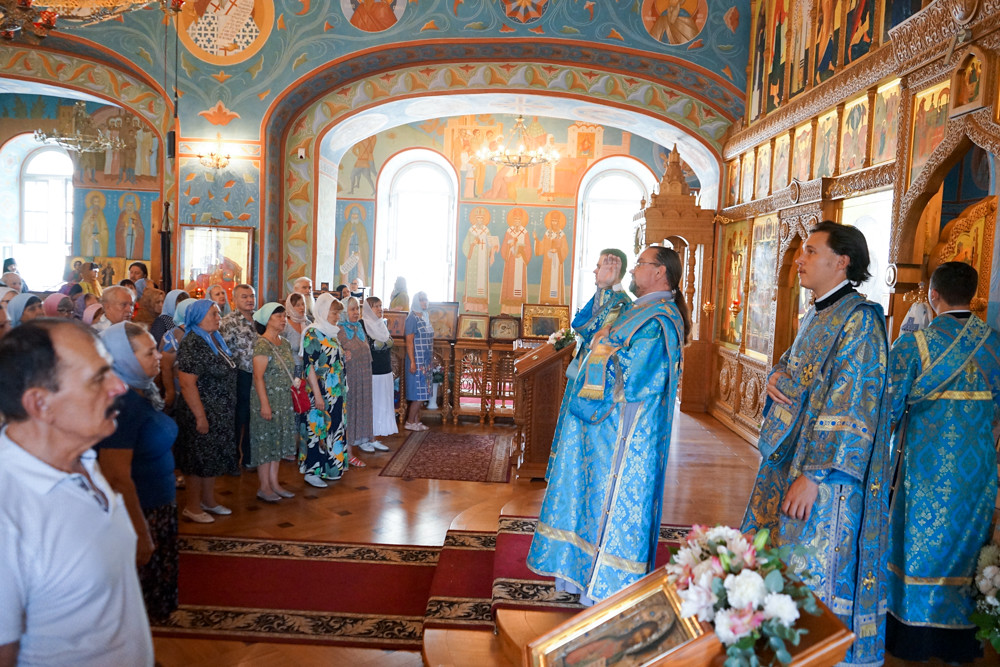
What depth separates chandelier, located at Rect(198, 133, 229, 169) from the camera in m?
10.4

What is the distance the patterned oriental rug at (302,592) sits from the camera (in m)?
3.83

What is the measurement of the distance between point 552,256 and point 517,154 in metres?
2.93

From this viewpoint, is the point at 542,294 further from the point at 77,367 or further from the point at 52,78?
the point at 77,367

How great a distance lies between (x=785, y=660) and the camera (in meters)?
1.36

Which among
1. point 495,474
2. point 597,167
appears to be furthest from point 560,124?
A: point 495,474

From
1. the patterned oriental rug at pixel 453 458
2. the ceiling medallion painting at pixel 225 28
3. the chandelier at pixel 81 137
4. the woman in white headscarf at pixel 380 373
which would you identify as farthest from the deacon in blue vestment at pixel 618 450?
the chandelier at pixel 81 137

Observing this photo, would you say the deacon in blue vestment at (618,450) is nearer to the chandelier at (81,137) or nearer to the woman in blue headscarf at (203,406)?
the woman in blue headscarf at (203,406)

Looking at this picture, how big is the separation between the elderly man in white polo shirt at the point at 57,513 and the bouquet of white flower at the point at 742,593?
3.96 feet

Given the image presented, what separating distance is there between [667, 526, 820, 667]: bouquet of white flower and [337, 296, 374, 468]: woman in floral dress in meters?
5.95

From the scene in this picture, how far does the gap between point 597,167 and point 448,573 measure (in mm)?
13566

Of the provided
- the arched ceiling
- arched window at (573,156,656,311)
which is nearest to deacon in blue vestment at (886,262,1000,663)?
the arched ceiling

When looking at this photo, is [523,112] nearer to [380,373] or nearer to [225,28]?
[225,28]

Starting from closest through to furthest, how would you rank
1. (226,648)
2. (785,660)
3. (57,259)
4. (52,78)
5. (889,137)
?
(785,660) < (226,648) < (889,137) < (52,78) < (57,259)

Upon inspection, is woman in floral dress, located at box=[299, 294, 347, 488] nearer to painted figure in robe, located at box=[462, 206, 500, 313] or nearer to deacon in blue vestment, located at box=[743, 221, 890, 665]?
deacon in blue vestment, located at box=[743, 221, 890, 665]
